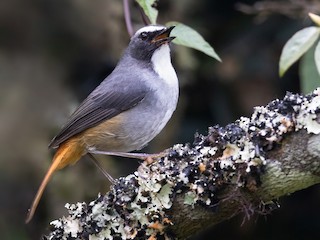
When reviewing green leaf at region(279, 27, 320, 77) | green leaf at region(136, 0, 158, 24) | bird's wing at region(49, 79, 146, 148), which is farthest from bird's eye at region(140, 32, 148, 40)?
green leaf at region(279, 27, 320, 77)

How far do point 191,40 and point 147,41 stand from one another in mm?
Result: 701

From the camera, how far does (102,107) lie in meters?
3.92

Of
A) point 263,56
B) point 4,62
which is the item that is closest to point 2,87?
Answer: point 4,62

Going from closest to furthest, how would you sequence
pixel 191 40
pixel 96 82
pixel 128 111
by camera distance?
pixel 191 40, pixel 128 111, pixel 96 82

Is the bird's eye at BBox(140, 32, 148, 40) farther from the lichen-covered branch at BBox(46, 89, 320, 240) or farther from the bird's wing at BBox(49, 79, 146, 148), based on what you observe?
the lichen-covered branch at BBox(46, 89, 320, 240)

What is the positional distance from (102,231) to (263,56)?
311 centimetres

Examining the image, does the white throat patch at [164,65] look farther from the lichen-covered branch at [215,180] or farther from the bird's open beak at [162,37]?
the lichen-covered branch at [215,180]

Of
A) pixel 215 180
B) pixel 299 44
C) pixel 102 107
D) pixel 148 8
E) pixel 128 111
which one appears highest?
pixel 148 8

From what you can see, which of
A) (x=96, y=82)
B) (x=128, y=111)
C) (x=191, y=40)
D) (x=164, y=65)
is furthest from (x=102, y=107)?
(x=96, y=82)

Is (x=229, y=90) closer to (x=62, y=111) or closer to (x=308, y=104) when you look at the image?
(x=62, y=111)

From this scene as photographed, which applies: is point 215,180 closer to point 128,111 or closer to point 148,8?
point 148,8

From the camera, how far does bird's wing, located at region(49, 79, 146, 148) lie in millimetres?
3842

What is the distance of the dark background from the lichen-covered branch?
2.38 m

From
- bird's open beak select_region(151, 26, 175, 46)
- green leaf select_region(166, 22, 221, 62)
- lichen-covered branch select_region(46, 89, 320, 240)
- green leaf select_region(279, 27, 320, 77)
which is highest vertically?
bird's open beak select_region(151, 26, 175, 46)
